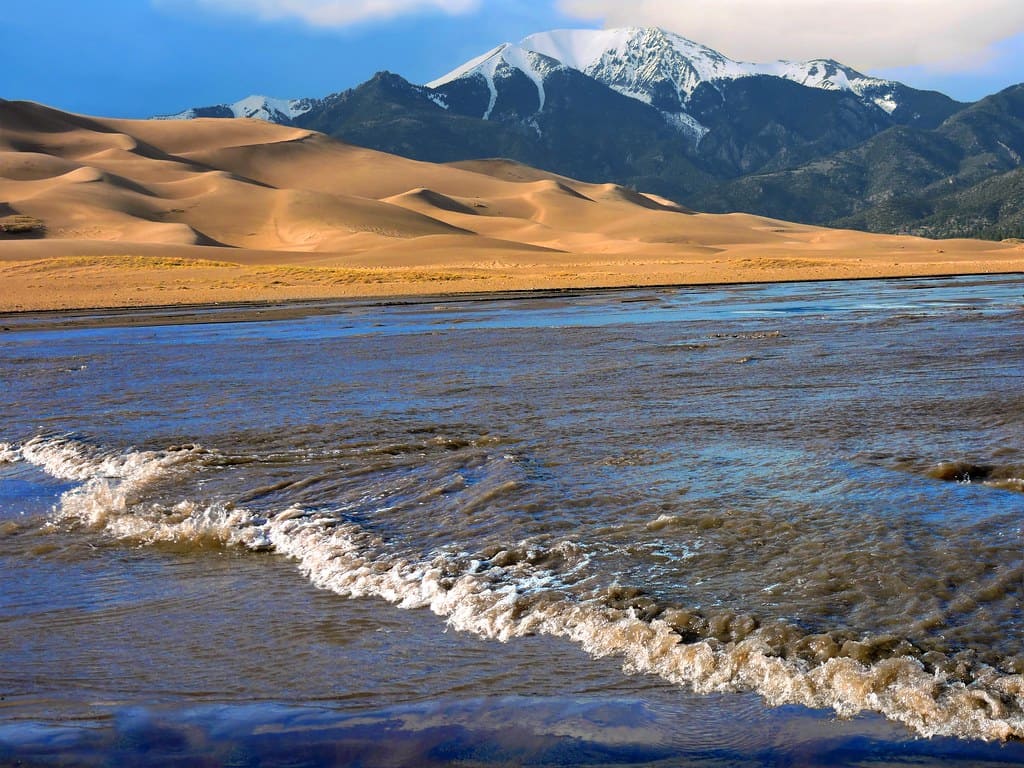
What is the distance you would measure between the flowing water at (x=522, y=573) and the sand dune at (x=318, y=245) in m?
35.7

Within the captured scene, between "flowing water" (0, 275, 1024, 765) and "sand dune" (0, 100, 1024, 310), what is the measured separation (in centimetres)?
3571

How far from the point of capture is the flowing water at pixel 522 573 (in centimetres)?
477

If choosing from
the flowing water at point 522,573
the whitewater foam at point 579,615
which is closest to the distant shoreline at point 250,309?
the flowing water at point 522,573

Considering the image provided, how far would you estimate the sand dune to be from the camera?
55188 mm

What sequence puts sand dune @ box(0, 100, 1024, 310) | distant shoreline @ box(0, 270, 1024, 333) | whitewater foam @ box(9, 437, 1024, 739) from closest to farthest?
1. whitewater foam @ box(9, 437, 1024, 739)
2. distant shoreline @ box(0, 270, 1024, 333)
3. sand dune @ box(0, 100, 1024, 310)

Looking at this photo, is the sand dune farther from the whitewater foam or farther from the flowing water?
the whitewater foam

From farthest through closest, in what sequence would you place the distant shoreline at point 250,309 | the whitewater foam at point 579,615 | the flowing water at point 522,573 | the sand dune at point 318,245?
the sand dune at point 318,245
the distant shoreline at point 250,309
the whitewater foam at point 579,615
the flowing water at point 522,573

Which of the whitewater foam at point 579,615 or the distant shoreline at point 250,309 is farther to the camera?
the distant shoreline at point 250,309

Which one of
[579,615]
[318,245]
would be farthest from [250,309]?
[318,245]

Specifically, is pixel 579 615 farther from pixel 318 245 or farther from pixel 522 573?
pixel 318 245

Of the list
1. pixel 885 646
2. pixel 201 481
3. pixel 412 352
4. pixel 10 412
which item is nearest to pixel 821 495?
pixel 885 646

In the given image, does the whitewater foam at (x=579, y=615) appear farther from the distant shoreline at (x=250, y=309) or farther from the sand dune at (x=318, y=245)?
the sand dune at (x=318, y=245)

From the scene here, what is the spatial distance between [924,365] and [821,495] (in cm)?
965

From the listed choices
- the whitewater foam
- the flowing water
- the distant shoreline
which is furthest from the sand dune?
the whitewater foam
